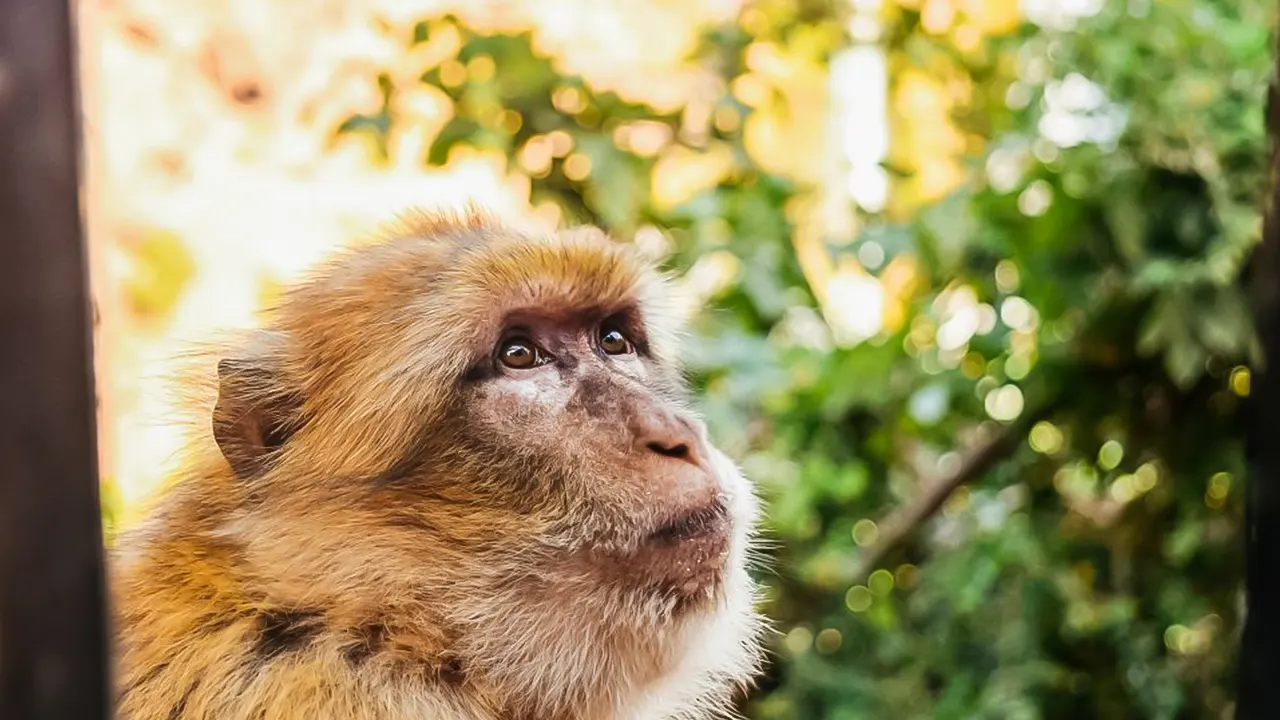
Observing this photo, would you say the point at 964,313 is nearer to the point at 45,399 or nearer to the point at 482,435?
the point at 482,435

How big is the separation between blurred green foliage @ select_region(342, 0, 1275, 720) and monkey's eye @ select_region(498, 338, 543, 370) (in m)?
1.17

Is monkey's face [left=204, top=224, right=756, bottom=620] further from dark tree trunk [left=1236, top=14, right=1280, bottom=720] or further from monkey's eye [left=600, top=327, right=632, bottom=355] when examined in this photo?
dark tree trunk [left=1236, top=14, right=1280, bottom=720]

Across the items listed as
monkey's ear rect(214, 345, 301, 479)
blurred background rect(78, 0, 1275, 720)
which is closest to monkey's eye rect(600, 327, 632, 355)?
monkey's ear rect(214, 345, 301, 479)

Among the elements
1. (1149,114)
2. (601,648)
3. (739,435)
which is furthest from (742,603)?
(1149,114)

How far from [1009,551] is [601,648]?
1854 millimetres

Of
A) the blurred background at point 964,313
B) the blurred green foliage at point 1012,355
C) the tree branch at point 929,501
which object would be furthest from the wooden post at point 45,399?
the tree branch at point 929,501

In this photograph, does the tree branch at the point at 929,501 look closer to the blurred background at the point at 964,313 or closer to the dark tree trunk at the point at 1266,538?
the blurred background at the point at 964,313

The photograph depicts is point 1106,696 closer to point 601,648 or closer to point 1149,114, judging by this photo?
point 1149,114

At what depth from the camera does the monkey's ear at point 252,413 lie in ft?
5.75

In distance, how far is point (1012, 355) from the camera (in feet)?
11.1

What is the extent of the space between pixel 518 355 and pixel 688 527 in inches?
13.6

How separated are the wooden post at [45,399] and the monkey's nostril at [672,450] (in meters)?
0.98

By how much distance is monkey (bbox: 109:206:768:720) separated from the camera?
1.58 meters

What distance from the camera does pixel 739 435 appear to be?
129 inches
